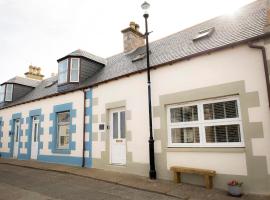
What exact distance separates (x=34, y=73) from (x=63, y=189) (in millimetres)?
16938

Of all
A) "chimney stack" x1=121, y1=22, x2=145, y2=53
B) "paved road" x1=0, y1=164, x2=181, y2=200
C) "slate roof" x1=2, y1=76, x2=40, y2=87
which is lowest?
"paved road" x1=0, y1=164, x2=181, y2=200

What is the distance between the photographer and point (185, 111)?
7020 millimetres

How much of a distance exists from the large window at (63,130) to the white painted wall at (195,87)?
2448 millimetres

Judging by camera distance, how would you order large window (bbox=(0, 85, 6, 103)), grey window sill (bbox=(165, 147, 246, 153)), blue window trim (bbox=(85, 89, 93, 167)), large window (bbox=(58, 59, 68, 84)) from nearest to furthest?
grey window sill (bbox=(165, 147, 246, 153)) < blue window trim (bbox=(85, 89, 93, 167)) < large window (bbox=(58, 59, 68, 84)) < large window (bbox=(0, 85, 6, 103))

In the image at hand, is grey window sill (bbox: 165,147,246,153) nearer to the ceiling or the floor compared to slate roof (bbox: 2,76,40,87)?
nearer to the floor

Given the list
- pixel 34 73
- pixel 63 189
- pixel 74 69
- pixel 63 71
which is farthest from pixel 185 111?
pixel 34 73

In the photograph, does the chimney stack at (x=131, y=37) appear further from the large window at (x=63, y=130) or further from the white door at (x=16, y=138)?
the white door at (x=16, y=138)

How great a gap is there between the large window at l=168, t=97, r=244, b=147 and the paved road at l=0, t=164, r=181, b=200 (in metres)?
2.11

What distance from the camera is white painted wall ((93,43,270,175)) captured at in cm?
558

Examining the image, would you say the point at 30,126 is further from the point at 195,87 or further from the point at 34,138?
the point at 195,87

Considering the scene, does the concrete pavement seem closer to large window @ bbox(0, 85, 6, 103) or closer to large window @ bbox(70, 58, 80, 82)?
large window @ bbox(70, 58, 80, 82)

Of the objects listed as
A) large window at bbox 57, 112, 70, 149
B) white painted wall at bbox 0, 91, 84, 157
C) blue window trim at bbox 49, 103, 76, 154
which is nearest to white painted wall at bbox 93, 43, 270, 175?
white painted wall at bbox 0, 91, 84, 157

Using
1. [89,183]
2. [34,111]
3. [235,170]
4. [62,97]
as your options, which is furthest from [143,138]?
[34,111]

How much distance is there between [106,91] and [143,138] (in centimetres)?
285
